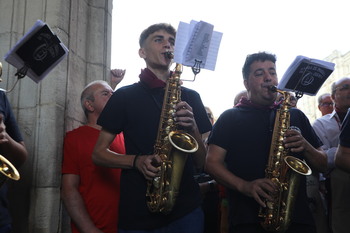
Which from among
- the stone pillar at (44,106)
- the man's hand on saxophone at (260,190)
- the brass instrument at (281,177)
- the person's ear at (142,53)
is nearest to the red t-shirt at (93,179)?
the stone pillar at (44,106)

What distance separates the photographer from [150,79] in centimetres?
252

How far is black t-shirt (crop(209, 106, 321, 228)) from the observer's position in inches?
101

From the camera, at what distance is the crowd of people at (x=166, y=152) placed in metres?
2.20

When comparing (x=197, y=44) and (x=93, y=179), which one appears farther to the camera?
(x=93, y=179)

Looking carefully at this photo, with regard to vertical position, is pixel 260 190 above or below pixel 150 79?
below

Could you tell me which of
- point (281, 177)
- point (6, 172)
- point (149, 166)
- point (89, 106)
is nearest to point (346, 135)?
point (281, 177)

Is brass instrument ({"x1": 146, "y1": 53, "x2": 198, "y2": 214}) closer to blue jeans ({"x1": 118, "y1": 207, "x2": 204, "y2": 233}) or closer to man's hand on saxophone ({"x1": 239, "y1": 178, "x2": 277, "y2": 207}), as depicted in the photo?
blue jeans ({"x1": 118, "y1": 207, "x2": 204, "y2": 233})

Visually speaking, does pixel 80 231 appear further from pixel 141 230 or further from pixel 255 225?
pixel 255 225

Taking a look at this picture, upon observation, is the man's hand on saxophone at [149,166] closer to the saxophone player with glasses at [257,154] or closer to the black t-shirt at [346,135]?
the saxophone player with glasses at [257,154]

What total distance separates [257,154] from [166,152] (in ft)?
2.75

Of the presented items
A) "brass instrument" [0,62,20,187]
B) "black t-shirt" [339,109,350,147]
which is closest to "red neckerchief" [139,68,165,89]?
"brass instrument" [0,62,20,187]

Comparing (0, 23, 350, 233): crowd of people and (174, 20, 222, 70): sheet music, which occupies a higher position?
(174, 20, 222, 70): sheet music

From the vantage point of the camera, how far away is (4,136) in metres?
2.04

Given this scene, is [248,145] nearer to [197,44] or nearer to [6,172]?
[197,44]
